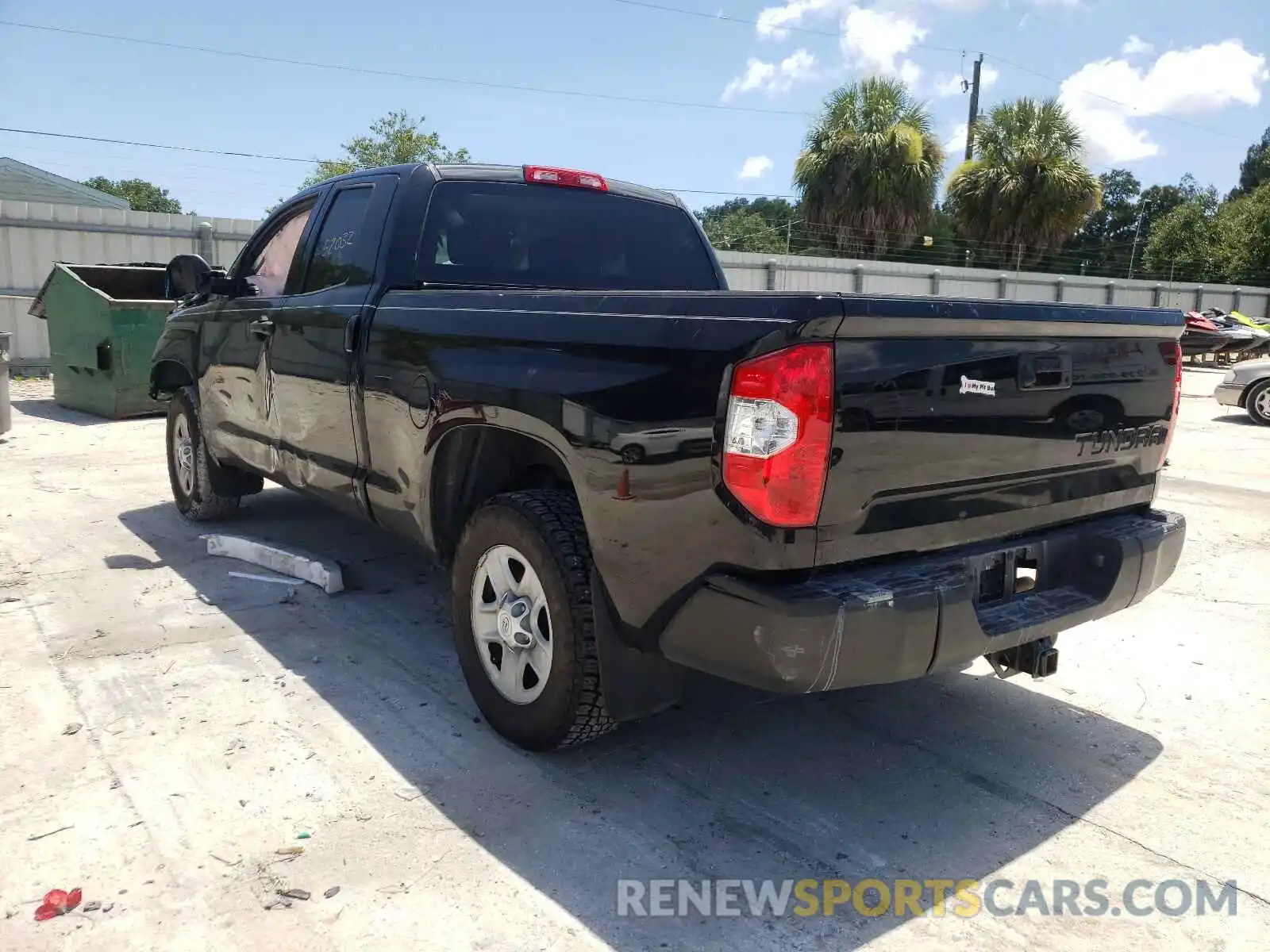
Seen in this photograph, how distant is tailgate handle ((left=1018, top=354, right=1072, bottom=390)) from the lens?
8.63 feet

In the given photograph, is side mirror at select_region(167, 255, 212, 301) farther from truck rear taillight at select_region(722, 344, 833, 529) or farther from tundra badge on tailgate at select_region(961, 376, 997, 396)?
tundra badge on tailgate at select_region(961, 376, 997, 396)

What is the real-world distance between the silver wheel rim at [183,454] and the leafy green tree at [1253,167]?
7843 cm

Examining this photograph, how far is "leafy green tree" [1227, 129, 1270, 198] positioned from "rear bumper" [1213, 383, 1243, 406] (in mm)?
66626

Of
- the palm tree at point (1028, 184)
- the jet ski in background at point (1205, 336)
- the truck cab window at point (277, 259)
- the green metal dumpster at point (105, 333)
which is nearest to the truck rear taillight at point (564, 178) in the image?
the truck cab window at point (277, 259)

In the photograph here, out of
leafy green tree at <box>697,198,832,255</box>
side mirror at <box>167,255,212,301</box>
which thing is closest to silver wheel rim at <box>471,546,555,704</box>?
side mirror at <box>167,255,212,301</box>

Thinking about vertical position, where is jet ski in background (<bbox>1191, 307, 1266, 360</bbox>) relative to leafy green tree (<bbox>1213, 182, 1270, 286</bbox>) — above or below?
below

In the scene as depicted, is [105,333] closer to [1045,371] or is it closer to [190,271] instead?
[190,271]

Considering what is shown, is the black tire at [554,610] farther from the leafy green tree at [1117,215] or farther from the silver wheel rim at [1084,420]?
the leafy green tree at [1117,215]

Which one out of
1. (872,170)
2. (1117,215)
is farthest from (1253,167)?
(872,170)

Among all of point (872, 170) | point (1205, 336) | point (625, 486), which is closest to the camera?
point (625, 486)

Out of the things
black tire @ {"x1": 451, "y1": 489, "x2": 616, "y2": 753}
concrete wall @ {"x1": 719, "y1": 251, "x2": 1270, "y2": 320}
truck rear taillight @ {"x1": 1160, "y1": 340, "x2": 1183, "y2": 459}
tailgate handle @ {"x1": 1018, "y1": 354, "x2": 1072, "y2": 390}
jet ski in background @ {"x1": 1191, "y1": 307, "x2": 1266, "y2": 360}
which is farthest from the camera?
jet ski in background @ {"x1": 1191, "y1": 307, "x2": 1266, "y2": 360}

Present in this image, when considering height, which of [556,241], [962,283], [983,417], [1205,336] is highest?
[962,283]

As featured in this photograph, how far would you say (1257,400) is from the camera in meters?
12.6

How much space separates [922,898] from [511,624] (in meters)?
1.40
